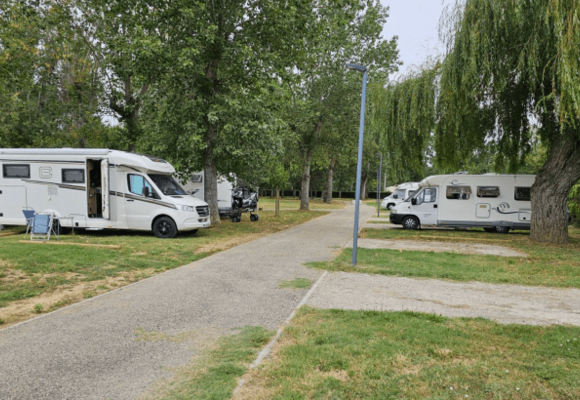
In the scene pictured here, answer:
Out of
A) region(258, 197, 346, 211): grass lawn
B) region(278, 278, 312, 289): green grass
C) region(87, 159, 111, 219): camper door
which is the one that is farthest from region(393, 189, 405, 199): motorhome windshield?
region(278, 278, 312, 289): green grass

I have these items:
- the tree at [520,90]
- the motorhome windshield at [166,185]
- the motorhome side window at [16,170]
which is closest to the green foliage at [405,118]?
the tree at [520,90]

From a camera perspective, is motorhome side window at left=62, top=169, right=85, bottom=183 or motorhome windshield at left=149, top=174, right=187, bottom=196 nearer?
motorhome side window at left=62, top=169, right=85, bottom=183

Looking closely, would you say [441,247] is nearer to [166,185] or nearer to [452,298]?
[452,298]

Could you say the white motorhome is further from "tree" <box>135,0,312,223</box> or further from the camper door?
the camper door

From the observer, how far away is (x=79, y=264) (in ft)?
29.5

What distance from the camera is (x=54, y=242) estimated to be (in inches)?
461

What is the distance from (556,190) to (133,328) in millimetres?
14250

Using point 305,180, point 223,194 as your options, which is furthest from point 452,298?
point 305,180

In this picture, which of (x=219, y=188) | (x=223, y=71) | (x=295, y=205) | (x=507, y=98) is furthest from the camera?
(x=295, y=205)

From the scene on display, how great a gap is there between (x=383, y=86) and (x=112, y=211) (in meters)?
11.6

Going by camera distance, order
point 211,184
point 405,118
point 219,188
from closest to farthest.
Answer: point 405,118
point 211,184
point 219,188

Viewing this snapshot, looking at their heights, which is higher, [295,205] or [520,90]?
[520,90]

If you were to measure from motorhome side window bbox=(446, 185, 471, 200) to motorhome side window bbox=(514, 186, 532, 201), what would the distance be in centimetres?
194

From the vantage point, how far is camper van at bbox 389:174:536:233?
703 inches
